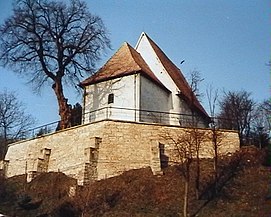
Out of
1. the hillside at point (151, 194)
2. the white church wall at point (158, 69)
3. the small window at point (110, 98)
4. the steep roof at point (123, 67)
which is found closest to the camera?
the hillside at point (151, 194)

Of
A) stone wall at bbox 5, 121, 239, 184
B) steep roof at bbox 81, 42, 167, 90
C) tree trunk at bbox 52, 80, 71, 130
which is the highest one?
steep roof at bbox 81, 42, 167, 90

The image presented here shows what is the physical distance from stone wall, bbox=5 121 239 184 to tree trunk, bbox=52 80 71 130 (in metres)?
1.70

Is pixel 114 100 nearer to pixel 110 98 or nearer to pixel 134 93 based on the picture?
pixel 110 98

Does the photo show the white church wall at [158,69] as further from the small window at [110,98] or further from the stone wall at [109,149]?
the stone wall at [109,149]

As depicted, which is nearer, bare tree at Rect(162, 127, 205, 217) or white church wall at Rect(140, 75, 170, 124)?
bare tree at Rect(162, 127, 205, 217)

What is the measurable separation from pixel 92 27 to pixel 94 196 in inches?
543

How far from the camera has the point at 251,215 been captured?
59.1 ft

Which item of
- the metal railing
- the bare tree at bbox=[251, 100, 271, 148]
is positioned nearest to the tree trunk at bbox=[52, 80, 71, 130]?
the metal railing

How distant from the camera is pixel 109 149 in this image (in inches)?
944

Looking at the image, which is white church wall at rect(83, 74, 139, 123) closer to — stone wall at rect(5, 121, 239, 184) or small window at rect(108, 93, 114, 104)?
small window at rect(108, 93, 114, 104)

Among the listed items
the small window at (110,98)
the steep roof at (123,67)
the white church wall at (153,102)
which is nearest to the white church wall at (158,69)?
the white church wall at (153,102)

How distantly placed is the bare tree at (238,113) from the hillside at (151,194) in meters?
6.69

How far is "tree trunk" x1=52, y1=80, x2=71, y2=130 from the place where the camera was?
28369mm

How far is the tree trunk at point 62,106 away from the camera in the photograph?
28.4 meters
